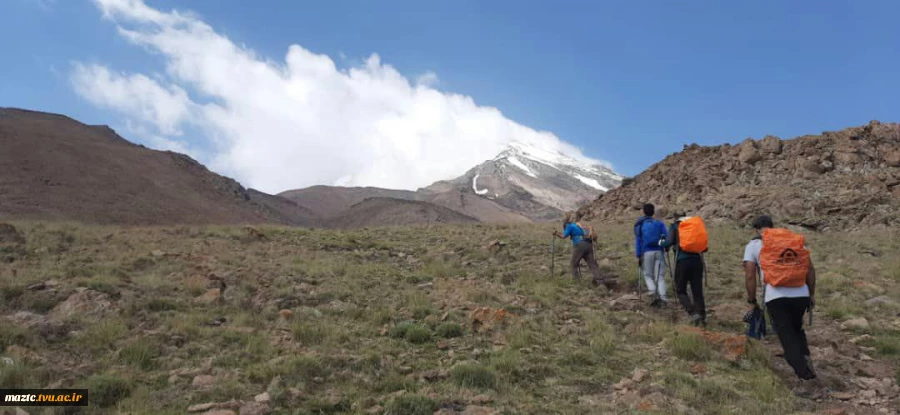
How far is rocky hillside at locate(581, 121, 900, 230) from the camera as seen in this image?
21953 millimetres

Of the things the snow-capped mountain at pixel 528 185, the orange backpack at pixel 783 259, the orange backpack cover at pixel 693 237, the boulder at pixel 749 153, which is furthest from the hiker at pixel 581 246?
the snow-capped mountain at pixel 528 185

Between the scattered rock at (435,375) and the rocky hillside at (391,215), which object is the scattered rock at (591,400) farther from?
the rocky hillside at (391,215)

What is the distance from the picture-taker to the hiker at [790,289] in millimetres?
6090


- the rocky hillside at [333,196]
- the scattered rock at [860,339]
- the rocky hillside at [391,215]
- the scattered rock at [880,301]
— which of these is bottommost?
the scattered rock at [860,339]

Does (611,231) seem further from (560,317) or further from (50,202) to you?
(50,202)

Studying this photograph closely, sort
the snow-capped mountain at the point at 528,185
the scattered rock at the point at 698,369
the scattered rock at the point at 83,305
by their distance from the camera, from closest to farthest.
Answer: the scattered rock at the point at 698,369
the scattered rock at the point at 83,305
the snow-capped mountain at the point at 528,185

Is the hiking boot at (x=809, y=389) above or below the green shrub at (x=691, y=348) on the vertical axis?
below

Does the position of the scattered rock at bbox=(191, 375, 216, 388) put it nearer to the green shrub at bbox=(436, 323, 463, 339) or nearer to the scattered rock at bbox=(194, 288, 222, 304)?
the green shrub at bbox=(436, 323, 463, 339)

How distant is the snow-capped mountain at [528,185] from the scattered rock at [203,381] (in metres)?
89.6

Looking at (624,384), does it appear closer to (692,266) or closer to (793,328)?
(793,328)

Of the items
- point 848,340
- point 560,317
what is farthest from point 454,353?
point 848,340

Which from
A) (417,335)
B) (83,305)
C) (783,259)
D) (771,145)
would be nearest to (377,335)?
(417,335)

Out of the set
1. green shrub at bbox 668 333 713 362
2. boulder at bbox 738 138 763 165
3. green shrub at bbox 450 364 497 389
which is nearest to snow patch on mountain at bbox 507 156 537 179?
boulder at bbox 738 138 763 165

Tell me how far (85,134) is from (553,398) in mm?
76293
